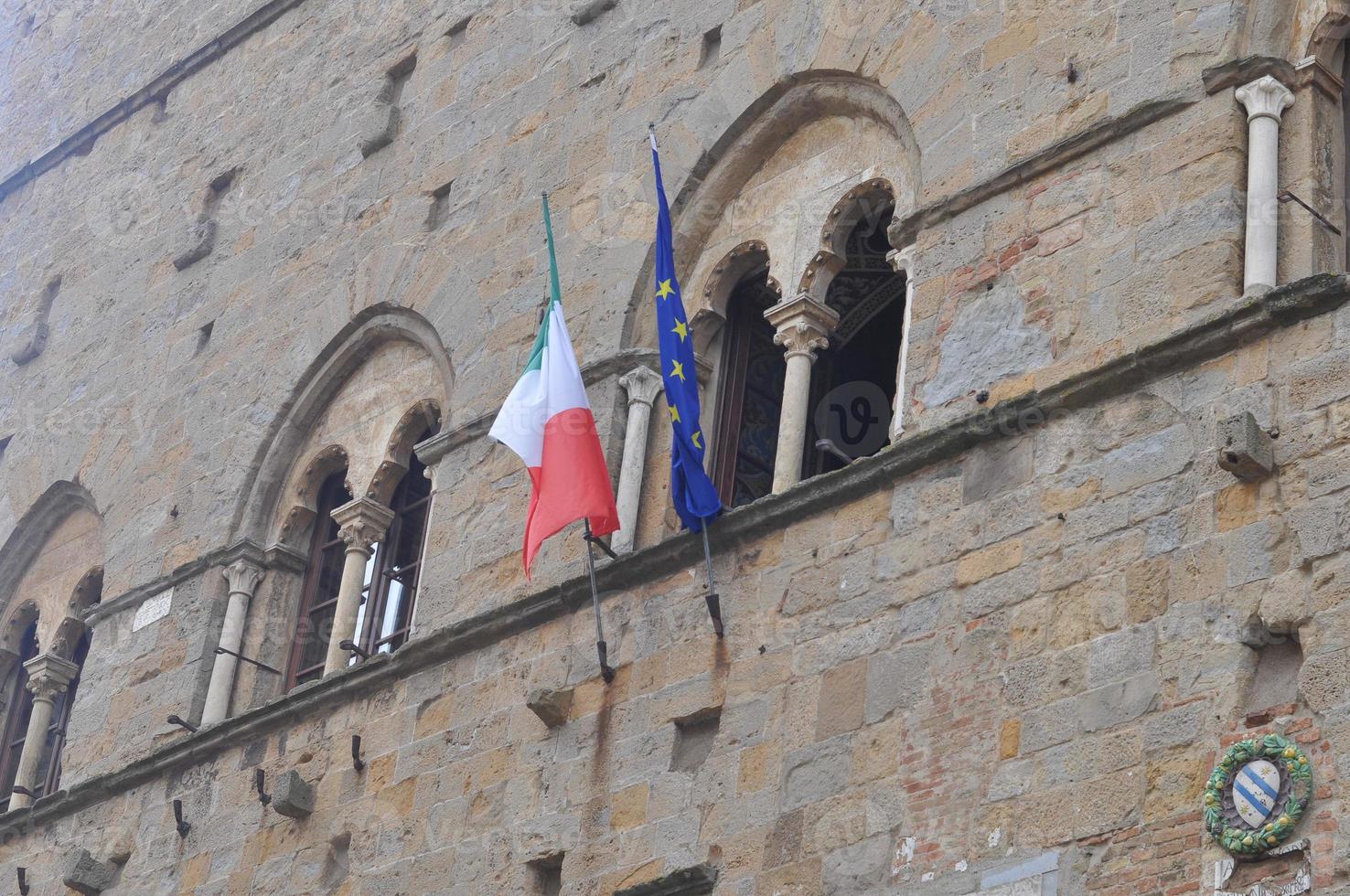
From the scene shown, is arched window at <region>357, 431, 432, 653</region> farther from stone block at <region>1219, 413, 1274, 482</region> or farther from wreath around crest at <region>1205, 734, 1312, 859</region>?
wreath around crest at <region>1205, 734, 1312, 859</region>

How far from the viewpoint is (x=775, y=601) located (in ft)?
31.3

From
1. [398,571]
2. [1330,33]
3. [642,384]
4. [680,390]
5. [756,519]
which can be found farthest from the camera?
[398,571]

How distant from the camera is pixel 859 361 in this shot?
12336 mm

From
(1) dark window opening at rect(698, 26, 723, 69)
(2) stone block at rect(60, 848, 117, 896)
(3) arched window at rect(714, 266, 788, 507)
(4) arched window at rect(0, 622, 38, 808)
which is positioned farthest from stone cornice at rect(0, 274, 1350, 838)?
(1) dark window opening at rect(698, 26, 723, 69)

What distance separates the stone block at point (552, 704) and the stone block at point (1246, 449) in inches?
122

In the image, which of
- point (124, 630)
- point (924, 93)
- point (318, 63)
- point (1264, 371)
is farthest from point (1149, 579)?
point (318, 63)

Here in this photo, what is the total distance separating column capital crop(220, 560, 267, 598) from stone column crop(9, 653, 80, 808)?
67.5 inches

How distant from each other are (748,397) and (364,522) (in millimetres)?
2225

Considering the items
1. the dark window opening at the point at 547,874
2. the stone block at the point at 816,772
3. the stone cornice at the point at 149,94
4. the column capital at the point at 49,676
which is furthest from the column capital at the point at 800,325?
the stone cornice at the point at 149,94

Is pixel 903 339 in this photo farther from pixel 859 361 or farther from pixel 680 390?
pixel 859 361

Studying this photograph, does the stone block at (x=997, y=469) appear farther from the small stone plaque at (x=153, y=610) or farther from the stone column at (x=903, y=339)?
the small stone plaque at (x=153, y=610)

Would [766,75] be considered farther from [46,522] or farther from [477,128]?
[46,522]

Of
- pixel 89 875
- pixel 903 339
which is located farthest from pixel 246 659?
pixel 903 339

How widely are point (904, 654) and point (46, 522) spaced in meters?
7.20
